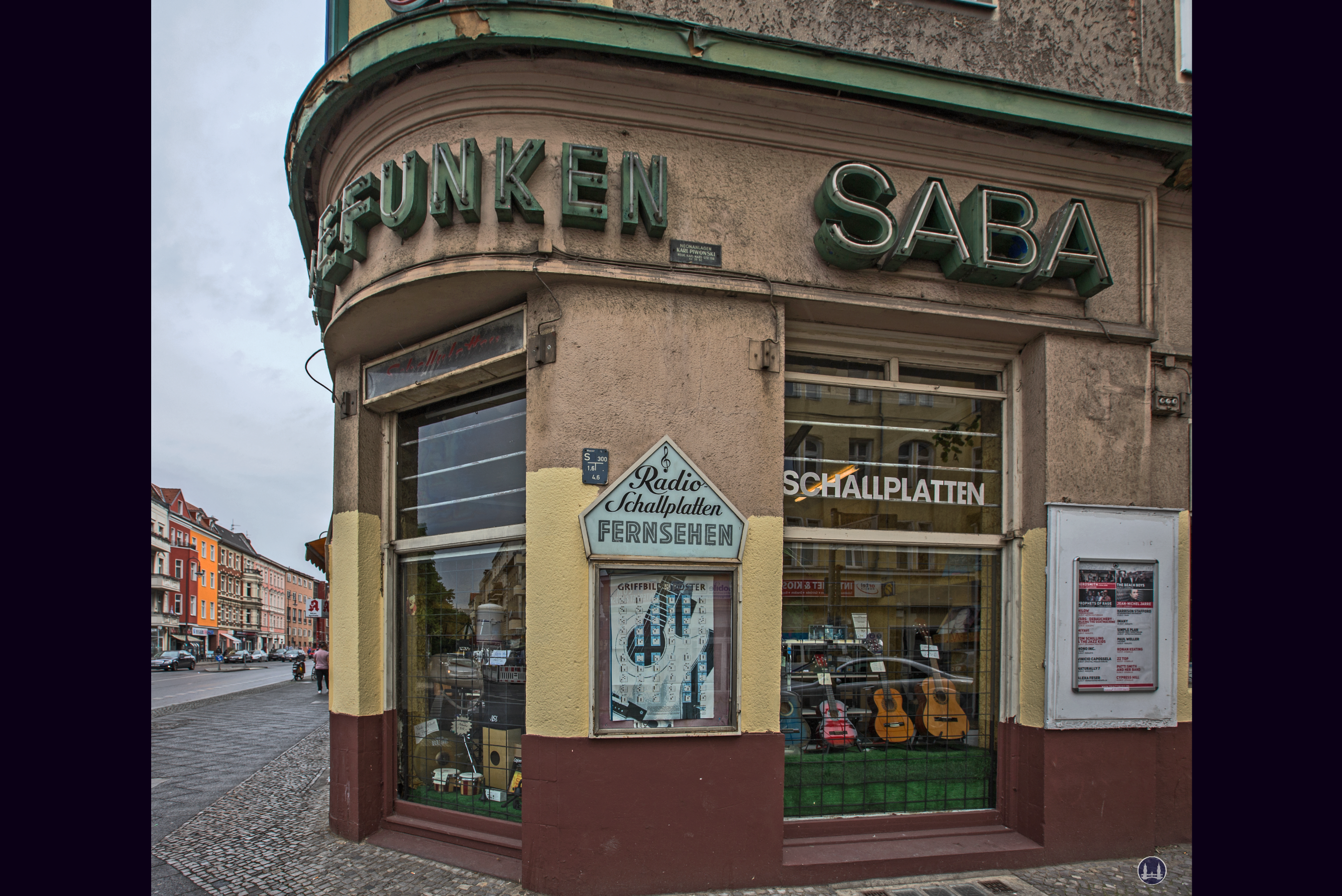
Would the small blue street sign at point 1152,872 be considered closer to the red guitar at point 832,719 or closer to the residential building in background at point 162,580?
the red guitar at point 832,719

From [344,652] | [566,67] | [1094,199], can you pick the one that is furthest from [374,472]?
[1094,199]

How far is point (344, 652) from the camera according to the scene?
6.02m

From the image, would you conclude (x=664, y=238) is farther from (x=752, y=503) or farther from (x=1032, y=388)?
(x=1032, y=388)

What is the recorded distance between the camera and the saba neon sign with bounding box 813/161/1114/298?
5.29 metres

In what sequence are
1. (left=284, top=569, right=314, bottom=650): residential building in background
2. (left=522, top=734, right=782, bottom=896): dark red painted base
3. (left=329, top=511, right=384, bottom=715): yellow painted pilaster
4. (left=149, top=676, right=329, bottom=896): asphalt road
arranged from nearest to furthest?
1. (left=522, top=734, right=782, bottom=896): dark red painted base
2. (left=329, top=511, right=384, bottom=715): yellow painted pilaster
3. (left=149, top=676, right=329, bottom=896): asphalt road
4. (left=284, top=569, right=314, bottom=650): residential building in background

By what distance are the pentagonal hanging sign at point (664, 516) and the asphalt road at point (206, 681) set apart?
11.9 m

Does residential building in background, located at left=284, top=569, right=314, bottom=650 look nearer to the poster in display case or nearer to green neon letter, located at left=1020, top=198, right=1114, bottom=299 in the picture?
the poster in display case

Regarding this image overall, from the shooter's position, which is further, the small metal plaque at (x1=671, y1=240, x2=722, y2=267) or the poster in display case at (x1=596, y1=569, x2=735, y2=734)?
the small metal plaque at (x1=671, y1=240, x2=722, y2=267)

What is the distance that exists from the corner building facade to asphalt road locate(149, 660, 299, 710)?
34.6ft

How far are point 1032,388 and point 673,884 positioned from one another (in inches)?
174

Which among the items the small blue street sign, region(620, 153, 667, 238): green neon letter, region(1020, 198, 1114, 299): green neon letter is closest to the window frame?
region(1020, 198, 1114, 299): green neon letter

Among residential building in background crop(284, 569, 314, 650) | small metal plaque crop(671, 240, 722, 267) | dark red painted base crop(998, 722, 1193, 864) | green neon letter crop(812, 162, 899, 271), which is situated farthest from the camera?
residential building in background crop(284, 569, 314, 650)

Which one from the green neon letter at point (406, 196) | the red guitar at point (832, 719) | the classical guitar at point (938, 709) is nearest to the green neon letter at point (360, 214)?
the green neon letter at point (406, 196)

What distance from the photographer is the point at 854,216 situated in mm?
5289
